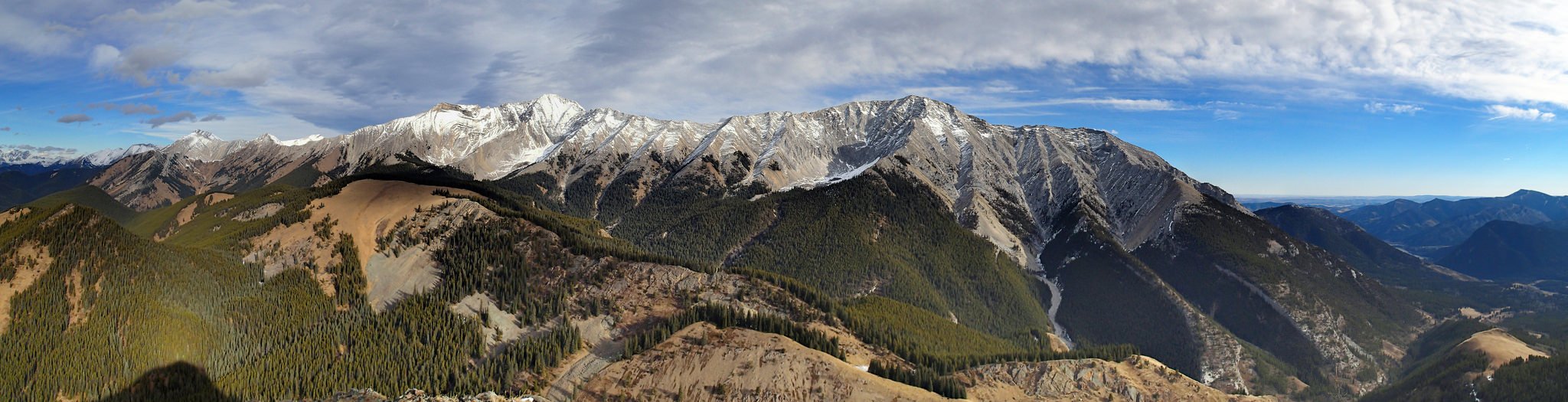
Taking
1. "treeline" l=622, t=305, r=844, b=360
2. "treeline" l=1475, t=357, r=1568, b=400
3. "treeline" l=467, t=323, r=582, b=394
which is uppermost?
"treeline" l=622, t=305, r=844, b=360

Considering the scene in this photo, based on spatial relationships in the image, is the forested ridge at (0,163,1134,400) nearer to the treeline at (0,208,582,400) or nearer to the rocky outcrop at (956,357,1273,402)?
the treeline at (0,208,582,400)

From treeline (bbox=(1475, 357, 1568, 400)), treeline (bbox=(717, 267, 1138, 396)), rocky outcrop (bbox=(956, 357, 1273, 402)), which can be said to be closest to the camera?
rocky outcrop (bbox=(956, 357, 1273, 402))

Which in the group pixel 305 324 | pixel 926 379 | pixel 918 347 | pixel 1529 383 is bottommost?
pixel 1529 383

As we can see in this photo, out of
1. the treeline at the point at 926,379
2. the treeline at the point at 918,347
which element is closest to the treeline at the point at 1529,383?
the treeline at the point at 918,347

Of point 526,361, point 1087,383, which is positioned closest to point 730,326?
point 526,361

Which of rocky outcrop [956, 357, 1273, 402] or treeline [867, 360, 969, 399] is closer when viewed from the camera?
treeline [867, 360, 969, 399]

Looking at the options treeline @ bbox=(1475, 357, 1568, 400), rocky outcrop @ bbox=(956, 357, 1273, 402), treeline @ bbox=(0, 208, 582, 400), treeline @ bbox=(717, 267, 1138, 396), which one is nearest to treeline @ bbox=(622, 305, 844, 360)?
treeline @ bbox=(717, 267, 1138, 396)

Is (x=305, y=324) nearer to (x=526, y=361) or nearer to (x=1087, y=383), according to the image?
(x=526, y=361)

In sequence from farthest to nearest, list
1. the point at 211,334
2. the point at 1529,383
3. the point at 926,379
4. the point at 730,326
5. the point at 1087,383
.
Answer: the point at 211,334, the point at 1529,383, the point at 730,326, the point at 1087,383, the point at 926,379

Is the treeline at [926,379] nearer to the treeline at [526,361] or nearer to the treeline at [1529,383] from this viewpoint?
the treeline at [526,361]
